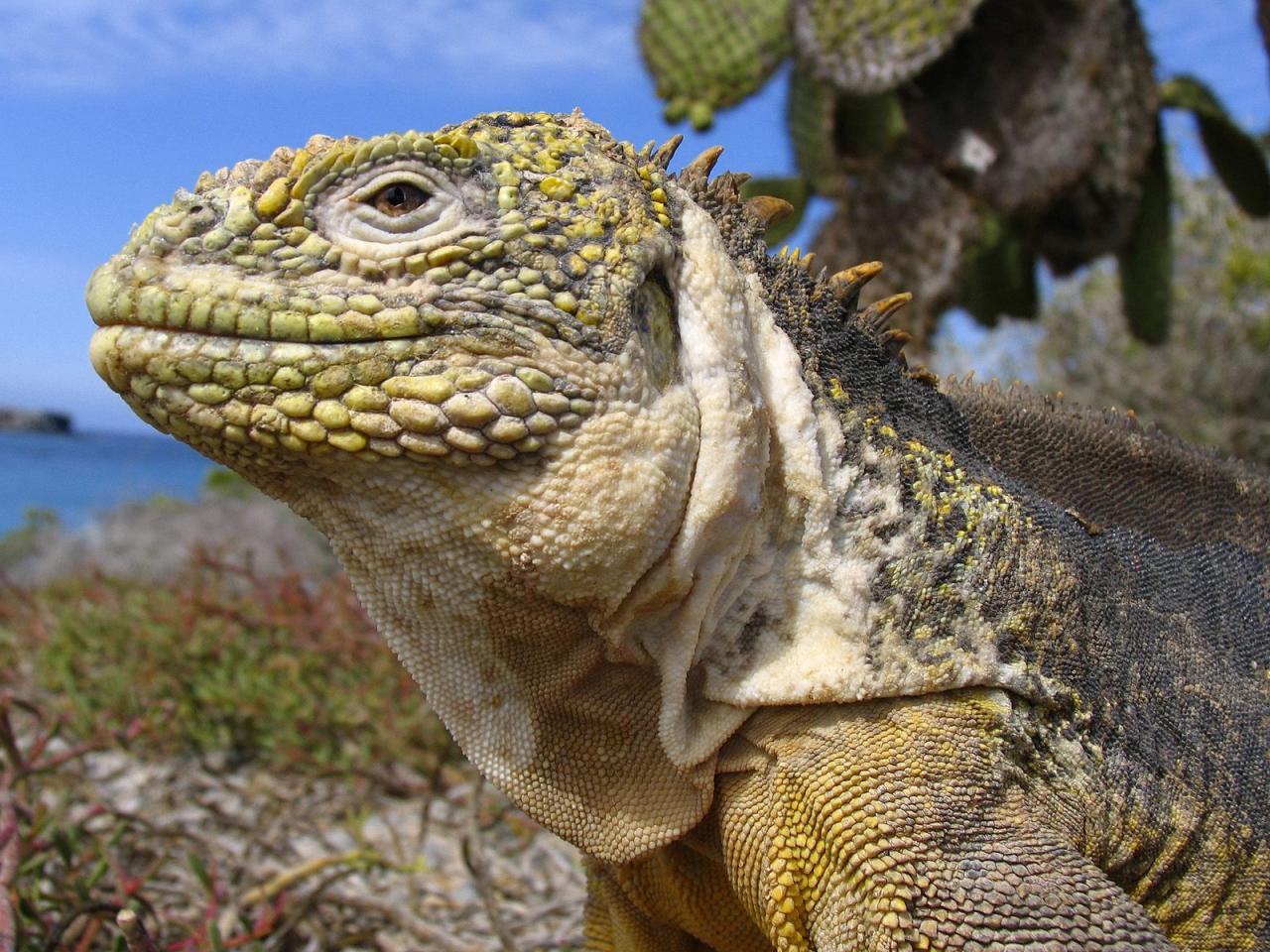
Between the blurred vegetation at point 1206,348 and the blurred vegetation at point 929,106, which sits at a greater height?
the blurred vegetation at point 929,106

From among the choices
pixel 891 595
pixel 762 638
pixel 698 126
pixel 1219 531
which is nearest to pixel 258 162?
pixel 762 638

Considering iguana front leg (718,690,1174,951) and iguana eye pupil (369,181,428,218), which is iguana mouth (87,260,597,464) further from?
iguana front leg (718,690,1174,951)

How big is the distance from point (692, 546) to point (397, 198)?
80 centimetres

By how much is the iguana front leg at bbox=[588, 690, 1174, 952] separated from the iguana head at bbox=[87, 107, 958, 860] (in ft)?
0.31

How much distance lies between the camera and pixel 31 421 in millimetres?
103250

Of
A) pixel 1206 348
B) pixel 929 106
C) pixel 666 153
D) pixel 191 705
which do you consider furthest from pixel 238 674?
pixel 1206 348

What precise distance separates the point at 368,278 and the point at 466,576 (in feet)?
1.76

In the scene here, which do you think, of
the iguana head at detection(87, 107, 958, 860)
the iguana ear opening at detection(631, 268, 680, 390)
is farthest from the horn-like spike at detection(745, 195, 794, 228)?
the iguana ear opening at detection(631, 268, 680, 390)

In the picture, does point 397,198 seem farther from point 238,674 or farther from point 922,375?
point 238,674

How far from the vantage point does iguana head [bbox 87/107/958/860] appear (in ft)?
6.01

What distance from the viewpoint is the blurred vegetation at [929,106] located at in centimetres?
852

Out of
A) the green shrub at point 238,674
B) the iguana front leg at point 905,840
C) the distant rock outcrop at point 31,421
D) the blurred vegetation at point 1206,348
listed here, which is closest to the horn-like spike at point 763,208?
the iguana front leg at point 905,840

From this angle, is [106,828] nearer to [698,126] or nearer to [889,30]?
[698,126]

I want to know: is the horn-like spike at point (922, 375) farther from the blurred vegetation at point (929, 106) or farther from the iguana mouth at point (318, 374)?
the blurred vegetation at point (929, 106)
